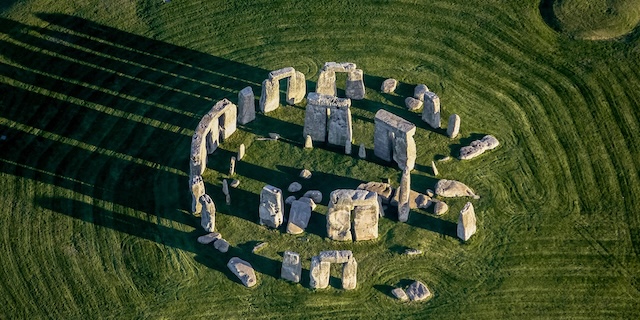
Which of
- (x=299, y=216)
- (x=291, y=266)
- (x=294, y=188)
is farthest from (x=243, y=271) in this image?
(x=294, y=188)

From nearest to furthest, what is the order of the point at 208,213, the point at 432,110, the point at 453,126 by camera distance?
the point at 208,213 → the point at 453,126 → the point at 432,110

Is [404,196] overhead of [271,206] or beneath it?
overhead

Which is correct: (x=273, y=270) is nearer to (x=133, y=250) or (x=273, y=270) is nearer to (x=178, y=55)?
(x=133, y=250)

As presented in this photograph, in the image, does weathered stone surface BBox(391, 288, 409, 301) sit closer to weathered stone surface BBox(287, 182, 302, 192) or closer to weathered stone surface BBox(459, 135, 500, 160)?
weathered stone surface BBox(287, 182, 302, 192)

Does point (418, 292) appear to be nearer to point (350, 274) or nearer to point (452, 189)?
point (350, 274)

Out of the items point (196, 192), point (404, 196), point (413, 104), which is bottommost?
point (404, 196)

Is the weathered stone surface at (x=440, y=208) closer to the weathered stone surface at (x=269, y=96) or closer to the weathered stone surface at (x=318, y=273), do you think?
the weathered stone surface at (x=318, y=273)

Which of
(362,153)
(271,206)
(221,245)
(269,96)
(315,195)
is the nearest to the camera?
(221,245)
